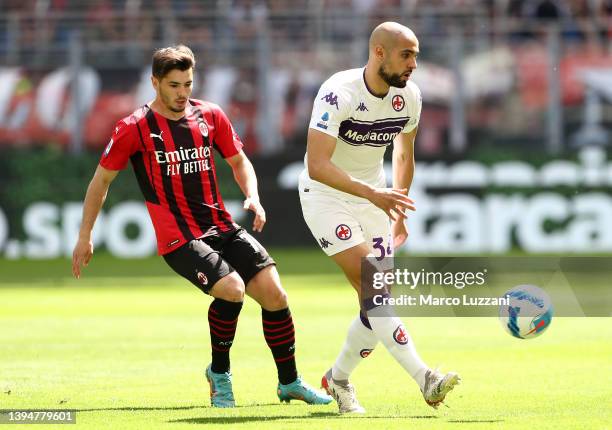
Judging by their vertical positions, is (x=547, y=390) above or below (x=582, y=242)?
above

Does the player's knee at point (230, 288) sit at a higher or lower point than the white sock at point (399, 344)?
higher

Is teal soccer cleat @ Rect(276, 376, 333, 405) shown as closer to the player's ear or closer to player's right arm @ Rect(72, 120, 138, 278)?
player's right arm @ Rect(72, 120, 138, 278)

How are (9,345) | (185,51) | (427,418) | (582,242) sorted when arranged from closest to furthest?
(427,418) < (185,51) < (9,345) < (582,242)

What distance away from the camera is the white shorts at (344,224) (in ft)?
25.9

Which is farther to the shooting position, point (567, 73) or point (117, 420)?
point (567, 73)

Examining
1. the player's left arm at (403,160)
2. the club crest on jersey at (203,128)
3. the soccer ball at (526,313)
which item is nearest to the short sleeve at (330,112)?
the player's left arm at (403,160)

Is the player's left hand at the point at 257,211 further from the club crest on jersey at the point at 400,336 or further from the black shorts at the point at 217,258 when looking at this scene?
the club crest on jersey at the point at 400,336

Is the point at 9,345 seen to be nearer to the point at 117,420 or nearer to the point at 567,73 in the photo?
the point at 117,420

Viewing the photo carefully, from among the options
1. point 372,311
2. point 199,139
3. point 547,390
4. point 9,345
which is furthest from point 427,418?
point 9,345

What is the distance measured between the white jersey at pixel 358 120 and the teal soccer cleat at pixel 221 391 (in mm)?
1238

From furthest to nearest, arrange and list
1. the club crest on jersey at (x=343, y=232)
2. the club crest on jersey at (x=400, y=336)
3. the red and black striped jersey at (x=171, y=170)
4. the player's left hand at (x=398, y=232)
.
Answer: the player's left hand at (x=398, y=232), the red and black striped jersey at (x=171, y=170), the club crest on jersey at (x=343, y=232), the club crest on jersey at (x=400, y=336)

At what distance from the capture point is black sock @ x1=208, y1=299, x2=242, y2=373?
8.05m

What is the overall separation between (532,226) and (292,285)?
5853 millimetres

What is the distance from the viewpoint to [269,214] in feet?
72.3
